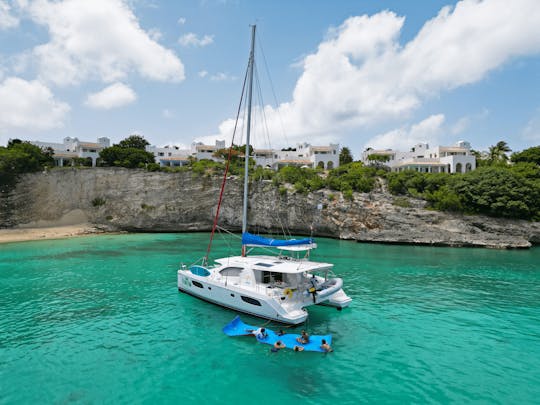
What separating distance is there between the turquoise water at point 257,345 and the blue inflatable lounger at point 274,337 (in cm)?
38

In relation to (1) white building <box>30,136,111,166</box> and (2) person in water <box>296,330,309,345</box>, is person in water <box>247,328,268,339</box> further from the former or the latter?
(1) white building <box>30,136,111,166</box>

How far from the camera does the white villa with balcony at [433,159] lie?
65625 millimetres

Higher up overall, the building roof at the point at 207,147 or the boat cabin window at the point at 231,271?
the building roof at the point at 207,147

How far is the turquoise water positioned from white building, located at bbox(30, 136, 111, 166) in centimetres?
5301

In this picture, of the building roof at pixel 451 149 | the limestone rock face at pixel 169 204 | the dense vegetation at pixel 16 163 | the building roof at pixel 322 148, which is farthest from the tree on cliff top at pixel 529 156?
the dense vegetation at pixel 16 163

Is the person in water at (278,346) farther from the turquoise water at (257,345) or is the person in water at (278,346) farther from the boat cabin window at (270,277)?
Result: the boat cabin window at (270,277)

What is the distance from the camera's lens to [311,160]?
256ft

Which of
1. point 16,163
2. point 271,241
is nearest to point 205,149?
point 16,163

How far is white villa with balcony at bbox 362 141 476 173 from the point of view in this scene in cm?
6562

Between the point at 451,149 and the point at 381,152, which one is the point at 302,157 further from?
the point at 451,149

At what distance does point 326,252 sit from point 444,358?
82.0ft

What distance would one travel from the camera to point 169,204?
190ft

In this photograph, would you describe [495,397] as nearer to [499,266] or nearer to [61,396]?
[61,396]

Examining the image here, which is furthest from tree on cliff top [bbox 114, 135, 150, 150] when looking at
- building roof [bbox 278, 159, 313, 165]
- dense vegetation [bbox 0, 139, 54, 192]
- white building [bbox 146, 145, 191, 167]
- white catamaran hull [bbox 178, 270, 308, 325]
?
white catamaran hull [bbox 178, 270, 308, 325]
